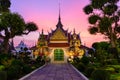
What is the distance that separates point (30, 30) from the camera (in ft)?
150

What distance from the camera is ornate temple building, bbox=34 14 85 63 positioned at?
65.2 m

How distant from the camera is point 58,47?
66.1 meters

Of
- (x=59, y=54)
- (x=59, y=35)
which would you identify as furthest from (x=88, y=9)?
(x=59, y=35)

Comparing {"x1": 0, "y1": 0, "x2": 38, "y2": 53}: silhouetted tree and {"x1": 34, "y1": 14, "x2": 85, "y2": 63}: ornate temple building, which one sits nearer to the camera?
{"x1": 0, "y1": 0, "x2": 38, "y2": 53}: silhouetted tree

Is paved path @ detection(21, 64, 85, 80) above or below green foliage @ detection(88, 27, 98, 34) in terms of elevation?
below

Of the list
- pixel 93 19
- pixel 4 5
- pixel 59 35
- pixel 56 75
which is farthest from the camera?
pixel 59 35

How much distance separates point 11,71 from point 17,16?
20253mm

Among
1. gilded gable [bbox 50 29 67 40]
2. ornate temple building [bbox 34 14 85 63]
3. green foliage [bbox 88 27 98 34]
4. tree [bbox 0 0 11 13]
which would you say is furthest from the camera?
gilded gable [bbox 50 29 67 40]

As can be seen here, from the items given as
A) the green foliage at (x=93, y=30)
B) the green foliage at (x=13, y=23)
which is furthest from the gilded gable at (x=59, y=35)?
the green foliage at (x=13, y=23)

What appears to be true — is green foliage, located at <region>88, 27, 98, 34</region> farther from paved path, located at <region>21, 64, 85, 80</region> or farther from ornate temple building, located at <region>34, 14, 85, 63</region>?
paved path, located at <region>21, 64, 85, 80</region>

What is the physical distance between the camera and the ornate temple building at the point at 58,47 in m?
65.2

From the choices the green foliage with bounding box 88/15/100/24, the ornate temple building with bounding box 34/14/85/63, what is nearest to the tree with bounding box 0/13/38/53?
the green foliage with bounding box 88/15/100/24

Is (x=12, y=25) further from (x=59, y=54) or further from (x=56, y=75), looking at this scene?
(x=59, y=54)

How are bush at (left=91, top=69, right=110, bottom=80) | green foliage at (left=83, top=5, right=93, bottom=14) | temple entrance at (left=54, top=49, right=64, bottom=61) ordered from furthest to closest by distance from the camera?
1. temple entrance at (left=54, top=49, right=64, bottom=61)
2. green foliage at (left=83, top=5, right=93, bottom=14)
3. bush at (left=91, top=69, right=110, bottom=80)
